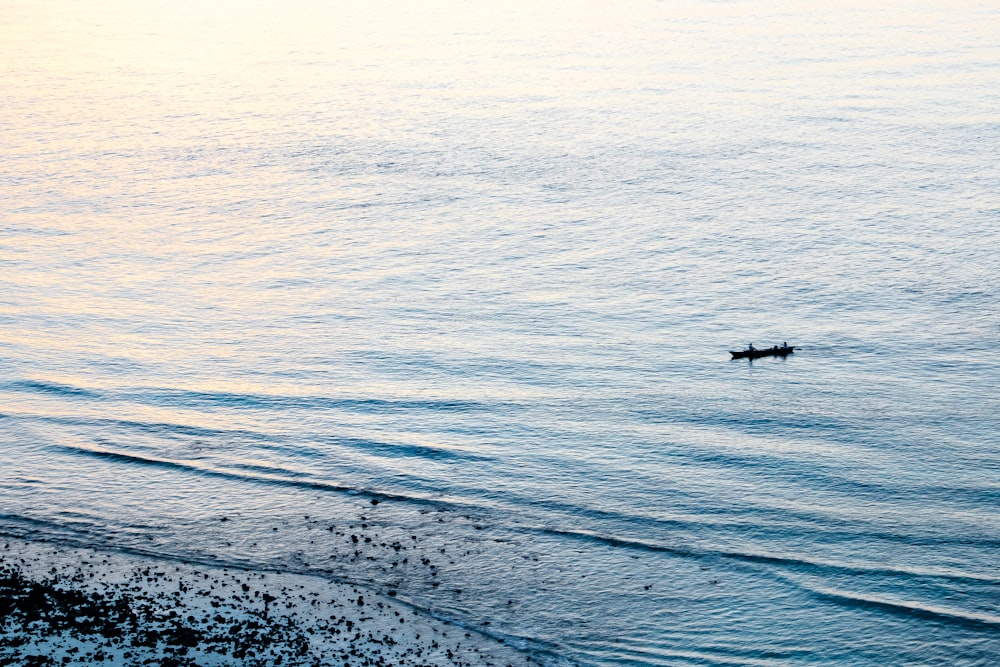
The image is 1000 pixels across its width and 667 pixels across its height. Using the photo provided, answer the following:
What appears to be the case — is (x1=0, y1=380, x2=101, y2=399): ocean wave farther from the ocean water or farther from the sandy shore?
the sandy shore

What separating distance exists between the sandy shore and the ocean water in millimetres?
2199

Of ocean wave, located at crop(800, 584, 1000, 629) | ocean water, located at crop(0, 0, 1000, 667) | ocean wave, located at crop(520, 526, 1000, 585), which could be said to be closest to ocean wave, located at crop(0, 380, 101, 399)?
ocean water, located at crop(0, 0, 1000, 667)

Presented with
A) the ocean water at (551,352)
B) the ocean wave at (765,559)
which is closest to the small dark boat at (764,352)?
the ocean water at (551,352)

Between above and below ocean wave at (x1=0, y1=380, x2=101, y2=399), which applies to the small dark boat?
above

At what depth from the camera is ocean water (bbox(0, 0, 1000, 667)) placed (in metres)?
65.0

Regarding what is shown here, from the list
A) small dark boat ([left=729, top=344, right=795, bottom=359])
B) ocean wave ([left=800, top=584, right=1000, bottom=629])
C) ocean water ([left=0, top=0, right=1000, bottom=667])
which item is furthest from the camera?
small dark boat ([left=729, top=344, right=795, bottom=359])

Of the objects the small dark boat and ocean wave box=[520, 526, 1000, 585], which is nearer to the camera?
ocean wave box=[520, 526, 1000, 585]

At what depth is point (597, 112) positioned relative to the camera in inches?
6609

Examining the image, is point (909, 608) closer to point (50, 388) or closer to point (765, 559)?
point (765, 559)

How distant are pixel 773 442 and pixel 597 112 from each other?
95.5 meters

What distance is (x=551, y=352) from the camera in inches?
3831

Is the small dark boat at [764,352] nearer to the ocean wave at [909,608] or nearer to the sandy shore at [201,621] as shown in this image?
the ocean wave at [909,608]

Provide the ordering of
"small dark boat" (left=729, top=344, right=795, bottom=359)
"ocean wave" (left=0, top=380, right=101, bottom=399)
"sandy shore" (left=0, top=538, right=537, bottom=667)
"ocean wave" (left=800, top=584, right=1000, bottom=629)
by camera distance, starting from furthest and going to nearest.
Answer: "small dark boat" (left=729, top=344, right=795, bottom=359) < "ocean wave" (left=0, top=380, right=101, bottom=399) < "ocean wave" (left=800, top=584, right=1000, bottom=629) < "sandy shore" (left=0, top=538, right=537, bottom=667)

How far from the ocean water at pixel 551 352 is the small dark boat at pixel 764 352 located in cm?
133
